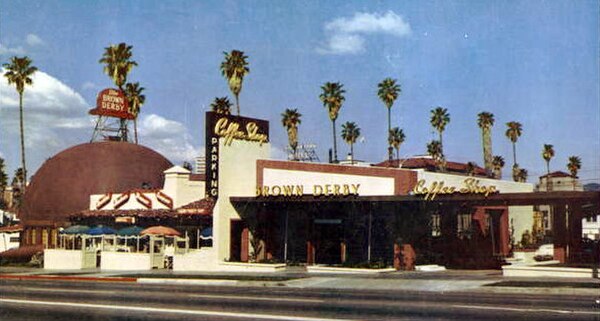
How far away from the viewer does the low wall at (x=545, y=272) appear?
29.7 metres

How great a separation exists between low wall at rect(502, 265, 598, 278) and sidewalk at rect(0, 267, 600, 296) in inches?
32.9

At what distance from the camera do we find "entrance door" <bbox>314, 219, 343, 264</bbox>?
139 feet

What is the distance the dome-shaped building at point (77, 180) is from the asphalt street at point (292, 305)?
30.5 meters

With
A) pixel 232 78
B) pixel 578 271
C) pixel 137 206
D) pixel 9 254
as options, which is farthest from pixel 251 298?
pixel 232 78

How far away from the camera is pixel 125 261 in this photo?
147 feet

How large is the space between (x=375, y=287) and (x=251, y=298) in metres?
6.49

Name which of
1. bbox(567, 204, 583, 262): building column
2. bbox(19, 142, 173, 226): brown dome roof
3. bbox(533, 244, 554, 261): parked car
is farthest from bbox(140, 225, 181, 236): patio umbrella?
bbox(567, 204, 583, 262): building column

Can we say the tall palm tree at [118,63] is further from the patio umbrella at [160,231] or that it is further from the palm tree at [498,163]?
the palm tree at [498,163]

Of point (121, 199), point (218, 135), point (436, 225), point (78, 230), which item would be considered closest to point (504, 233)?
point (436, 225)

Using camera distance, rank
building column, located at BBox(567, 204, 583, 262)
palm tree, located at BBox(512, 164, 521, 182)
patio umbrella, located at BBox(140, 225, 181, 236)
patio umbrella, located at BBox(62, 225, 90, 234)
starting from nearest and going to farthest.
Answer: building column, located at BBox(567, 204, 583, 262) → patio umbrella, located at BBox(140, 225, 181, 236) → patio umbrella, located at BBox(62, 225, 90, 234) → palm tree, located at BBox(512, 164, 521, 182)

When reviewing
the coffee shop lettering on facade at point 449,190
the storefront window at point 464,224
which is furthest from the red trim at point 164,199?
the storefront window at point 464,224

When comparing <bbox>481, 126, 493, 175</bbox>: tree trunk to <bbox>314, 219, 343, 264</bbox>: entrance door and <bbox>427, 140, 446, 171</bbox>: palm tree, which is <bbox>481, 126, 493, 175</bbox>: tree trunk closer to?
<bbox>427, 140, 446, 171</bbox>: palm tree

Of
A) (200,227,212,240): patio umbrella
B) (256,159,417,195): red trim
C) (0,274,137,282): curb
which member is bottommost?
(0,274,137,282): curb

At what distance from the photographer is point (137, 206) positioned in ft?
164
